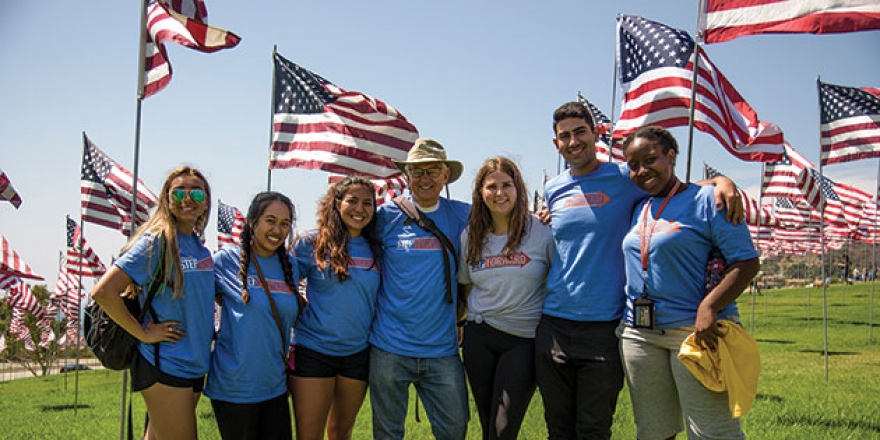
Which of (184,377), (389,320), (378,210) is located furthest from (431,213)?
(184,377)

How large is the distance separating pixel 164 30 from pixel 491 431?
203 inches

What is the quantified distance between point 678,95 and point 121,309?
581 centimetres

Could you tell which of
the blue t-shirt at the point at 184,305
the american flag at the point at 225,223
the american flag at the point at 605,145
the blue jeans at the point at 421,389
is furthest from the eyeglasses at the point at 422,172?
the american flag at the point at 225,223

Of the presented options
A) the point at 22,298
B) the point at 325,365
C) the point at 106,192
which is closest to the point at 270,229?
the point at 325,365

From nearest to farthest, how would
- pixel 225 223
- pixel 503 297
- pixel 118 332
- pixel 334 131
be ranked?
pixel 118 332
pixel 503 297
pixel 334 131
pixel 225 223

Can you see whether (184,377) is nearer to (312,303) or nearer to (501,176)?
(312,303)

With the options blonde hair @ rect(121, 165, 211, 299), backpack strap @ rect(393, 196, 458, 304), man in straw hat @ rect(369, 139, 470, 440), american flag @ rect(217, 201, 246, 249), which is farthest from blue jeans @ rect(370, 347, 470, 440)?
american flag @ rect(217, 201, 246, 249)

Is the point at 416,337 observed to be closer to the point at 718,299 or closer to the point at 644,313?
the point at 644,313

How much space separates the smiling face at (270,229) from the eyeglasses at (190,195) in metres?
0.44

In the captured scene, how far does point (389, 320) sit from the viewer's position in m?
Result: 4.96

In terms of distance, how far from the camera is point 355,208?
507cm

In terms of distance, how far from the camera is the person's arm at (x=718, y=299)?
3895 mm

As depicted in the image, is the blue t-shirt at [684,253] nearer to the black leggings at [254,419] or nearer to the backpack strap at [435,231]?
the backpack strap at [435,231]

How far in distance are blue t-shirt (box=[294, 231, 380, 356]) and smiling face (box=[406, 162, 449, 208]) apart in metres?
0.65
